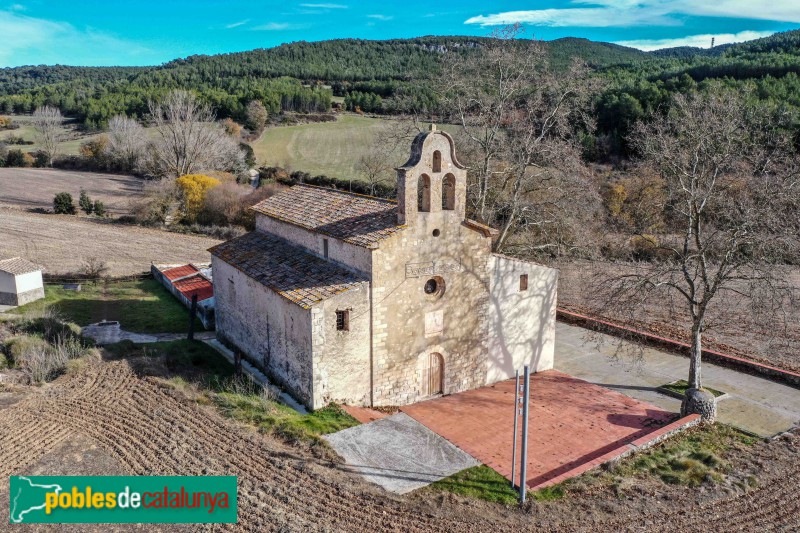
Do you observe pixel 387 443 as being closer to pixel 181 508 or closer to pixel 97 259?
pixel 181 508

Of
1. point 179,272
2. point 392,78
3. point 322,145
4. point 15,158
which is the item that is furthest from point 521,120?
point 392,78

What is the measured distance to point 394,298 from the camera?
685 inches

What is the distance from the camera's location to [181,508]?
40.5 ft

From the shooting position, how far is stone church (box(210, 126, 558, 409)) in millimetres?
16844

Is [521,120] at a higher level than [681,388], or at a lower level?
higher

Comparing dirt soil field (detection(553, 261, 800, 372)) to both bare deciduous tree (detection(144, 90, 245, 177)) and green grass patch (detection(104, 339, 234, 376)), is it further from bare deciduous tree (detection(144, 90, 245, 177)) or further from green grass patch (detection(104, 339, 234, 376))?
bare deciduous tree (detection(144, 90, 245, 177))

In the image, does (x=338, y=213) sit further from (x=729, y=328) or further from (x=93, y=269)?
(x=93, y=269)

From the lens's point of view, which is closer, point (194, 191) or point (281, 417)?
point (281, 417)

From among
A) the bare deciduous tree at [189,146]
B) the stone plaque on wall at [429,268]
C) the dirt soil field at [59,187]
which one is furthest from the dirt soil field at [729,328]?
the dirt soil field at [59,187]

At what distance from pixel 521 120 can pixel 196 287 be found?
17.9 meters

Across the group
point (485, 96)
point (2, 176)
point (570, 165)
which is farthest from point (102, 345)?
point (2, 176)

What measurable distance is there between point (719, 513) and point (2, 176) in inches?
2740

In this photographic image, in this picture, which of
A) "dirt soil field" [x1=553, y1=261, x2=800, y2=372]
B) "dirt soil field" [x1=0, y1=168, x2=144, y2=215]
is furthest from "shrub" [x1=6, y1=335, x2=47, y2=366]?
"dirt soil field" [x1=0, y1=168, x2=144, y2=215]

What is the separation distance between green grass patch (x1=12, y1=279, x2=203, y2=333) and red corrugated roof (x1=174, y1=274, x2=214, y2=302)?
65 cm
